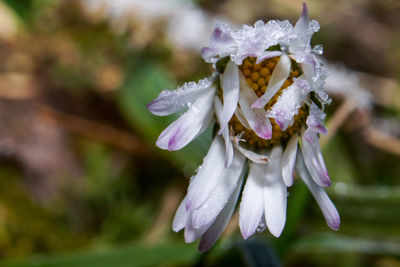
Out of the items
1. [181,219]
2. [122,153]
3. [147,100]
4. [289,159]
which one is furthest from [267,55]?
[122,153]

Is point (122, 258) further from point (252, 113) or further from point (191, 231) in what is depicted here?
point (252, 113)

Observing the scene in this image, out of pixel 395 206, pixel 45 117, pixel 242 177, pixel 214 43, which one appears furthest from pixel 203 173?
pixel 45 117

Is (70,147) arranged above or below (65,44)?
below

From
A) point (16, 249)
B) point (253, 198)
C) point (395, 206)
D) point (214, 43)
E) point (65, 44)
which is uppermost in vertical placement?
point (214, 43)

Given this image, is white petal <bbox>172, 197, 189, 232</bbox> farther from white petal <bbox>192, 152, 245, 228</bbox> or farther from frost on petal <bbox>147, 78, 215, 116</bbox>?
frost on petal <bbox>147, 78, 215, 116</bbox>

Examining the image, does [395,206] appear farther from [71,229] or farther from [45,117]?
[45,117]

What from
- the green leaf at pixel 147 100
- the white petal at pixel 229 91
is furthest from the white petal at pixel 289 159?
the green leaf at pixel 147 100
